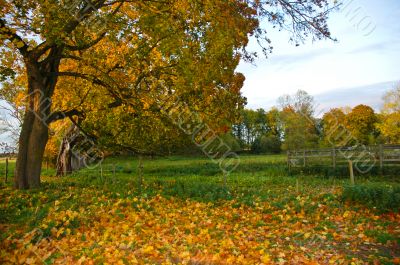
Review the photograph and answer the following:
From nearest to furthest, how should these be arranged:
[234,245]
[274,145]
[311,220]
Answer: [234,245], [311,220], [274,145]

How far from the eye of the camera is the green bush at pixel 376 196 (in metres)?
9.91

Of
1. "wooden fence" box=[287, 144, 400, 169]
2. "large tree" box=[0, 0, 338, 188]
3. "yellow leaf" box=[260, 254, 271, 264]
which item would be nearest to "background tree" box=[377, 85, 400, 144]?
"wooden fence" box=[287, 144, 400, 169]

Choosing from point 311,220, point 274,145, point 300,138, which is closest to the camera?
point 311,220

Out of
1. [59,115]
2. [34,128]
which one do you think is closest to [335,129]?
[59,115]

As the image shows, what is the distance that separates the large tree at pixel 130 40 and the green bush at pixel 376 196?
5.42 metres

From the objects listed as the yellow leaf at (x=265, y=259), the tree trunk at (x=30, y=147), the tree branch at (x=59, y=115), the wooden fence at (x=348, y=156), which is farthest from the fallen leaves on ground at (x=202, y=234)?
the wooden fence at (x=348, y=156)

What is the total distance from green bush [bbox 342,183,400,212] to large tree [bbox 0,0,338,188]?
5416 mm

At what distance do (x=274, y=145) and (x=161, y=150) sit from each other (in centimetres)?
4703

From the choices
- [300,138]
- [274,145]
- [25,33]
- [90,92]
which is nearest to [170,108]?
[90,92]

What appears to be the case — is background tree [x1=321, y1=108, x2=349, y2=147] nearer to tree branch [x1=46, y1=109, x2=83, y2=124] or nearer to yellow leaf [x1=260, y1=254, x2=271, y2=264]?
tree branch [x1=46, y1=109, x2=83, y2=124]

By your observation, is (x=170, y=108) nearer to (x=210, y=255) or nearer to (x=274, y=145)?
(x=210, y=255)

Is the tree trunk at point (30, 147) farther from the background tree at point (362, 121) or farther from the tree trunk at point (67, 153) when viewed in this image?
the background tree at point (362, 121)

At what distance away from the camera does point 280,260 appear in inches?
231

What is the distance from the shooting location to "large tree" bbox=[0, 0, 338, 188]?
956 cm
